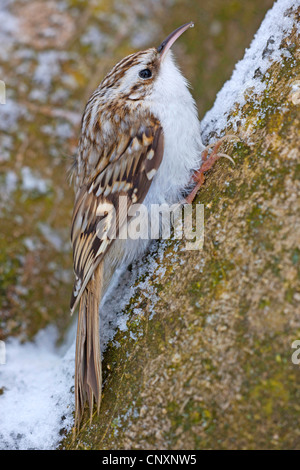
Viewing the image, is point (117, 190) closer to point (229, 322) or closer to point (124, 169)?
point (124, 169)

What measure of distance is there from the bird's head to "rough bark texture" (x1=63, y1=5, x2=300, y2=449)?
434mm

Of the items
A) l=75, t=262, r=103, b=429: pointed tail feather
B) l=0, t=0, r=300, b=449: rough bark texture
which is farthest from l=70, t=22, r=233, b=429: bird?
l=0, t=0, r=300, b=449: rough bark texture

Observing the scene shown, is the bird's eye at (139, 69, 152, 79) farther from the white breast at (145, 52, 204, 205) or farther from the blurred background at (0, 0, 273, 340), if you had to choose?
the blurred background at (0, 0, 273, 340)

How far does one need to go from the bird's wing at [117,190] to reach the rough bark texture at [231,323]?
0.25m

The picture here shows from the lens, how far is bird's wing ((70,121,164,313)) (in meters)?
1.69

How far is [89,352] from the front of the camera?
1.62 meters

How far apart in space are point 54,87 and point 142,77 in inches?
57.7

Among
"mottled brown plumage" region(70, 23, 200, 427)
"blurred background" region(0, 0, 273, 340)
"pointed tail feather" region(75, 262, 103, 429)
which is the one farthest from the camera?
"blurred background" region(0, 0, 273, 340)

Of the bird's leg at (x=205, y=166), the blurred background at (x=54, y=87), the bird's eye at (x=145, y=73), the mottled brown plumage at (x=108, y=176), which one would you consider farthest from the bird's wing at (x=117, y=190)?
the blurred background at (x=54, y=87)

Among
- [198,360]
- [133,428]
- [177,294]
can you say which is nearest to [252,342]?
[198,360]

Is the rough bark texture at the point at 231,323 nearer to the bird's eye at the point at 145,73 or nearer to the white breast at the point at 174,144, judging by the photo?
the white breast at the point at 174,144

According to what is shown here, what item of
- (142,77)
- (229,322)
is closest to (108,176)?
(142,77)
